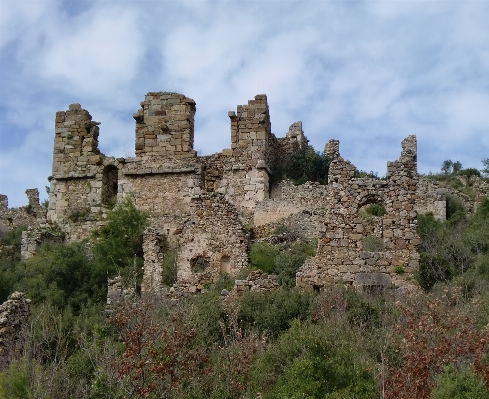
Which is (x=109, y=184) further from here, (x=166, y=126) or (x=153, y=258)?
(x=153, y=258)

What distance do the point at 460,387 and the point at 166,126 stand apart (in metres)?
18.3

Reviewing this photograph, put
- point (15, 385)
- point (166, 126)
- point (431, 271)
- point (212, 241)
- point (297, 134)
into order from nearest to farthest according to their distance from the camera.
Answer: point (15, 385) → point (431, 271) → point (212, 241) → point (166, 126) → point (297, 134)

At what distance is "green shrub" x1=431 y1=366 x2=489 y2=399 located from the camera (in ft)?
36.0

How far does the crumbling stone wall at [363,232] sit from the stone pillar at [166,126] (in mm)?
9836

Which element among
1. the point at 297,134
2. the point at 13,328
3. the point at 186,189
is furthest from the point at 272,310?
the point at 297,134

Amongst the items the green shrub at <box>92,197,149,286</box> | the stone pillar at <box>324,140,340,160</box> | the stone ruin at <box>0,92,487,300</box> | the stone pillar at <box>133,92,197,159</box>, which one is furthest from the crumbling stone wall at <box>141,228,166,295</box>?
the stone pillar at <box>324,140,340,160</box>

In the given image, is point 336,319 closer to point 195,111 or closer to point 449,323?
point 449,323

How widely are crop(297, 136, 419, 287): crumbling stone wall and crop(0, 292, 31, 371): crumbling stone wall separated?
5.55m

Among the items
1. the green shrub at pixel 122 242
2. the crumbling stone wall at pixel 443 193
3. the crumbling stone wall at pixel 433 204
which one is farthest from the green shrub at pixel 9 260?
the crumbling stone wall at pixel 433 204

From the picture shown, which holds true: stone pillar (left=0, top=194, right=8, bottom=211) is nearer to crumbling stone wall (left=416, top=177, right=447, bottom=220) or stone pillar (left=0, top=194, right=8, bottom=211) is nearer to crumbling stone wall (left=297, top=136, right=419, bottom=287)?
crumbling stone wall (left=416, top=177, right=447, bottom=220)

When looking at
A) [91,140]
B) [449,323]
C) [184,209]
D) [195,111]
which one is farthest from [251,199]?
[449,323]

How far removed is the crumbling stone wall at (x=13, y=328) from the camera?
14844 millimetres

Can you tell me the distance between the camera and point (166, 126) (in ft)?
91.9

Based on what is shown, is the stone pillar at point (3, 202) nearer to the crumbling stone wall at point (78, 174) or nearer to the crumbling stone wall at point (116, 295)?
the crumbling stone wall at point (78, 174)
